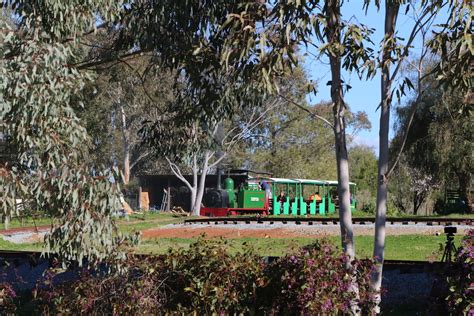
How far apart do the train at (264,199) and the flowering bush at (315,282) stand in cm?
3126

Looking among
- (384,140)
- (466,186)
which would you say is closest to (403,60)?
(384,140)

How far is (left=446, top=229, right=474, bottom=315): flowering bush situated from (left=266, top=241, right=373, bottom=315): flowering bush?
81cm

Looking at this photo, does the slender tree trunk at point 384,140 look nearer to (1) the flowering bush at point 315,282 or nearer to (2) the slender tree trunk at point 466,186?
(1) the flowering bush at point 315,282

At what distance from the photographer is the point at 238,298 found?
313 inches

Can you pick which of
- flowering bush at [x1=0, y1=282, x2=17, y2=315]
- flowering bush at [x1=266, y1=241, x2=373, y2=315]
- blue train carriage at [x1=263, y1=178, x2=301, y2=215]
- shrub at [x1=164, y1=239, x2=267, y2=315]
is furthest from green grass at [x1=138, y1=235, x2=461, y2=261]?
blue train carriage at [x1=263, y1=178, x2=301, y2=215]

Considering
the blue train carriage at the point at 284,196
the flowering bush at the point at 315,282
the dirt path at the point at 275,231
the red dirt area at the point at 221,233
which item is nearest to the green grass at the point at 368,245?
the dirt path at the point at 275,231

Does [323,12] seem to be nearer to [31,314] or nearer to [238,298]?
[238,298]

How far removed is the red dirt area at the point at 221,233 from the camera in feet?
76.0

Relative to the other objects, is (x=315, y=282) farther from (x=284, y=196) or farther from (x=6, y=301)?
(x=284, y=196)

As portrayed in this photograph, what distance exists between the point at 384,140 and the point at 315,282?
6.23ft

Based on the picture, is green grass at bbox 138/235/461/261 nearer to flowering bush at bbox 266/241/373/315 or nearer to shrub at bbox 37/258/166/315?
shrub at bbox 37/258/166/315

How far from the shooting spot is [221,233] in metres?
24.7

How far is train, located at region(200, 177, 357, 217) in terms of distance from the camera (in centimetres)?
3938

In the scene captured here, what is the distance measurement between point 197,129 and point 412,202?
42493 mm
